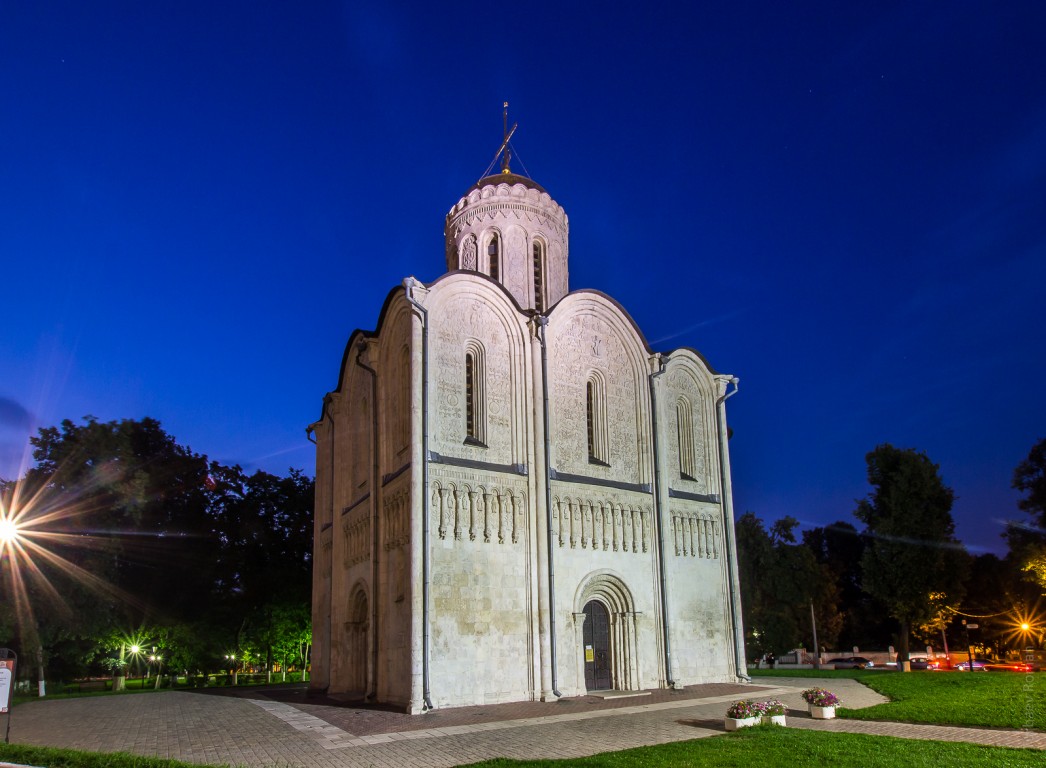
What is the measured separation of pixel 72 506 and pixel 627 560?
20304 mm

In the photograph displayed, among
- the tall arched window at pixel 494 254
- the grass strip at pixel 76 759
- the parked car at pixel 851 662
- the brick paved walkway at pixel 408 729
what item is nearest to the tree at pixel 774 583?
the parked car at pixel 851 662

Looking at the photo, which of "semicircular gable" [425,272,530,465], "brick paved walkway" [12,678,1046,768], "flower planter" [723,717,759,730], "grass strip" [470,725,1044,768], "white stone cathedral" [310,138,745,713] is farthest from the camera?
"semicircular gable" [425,272,530,465]

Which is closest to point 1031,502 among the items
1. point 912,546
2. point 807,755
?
point 912,546

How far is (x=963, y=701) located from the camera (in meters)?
15.5

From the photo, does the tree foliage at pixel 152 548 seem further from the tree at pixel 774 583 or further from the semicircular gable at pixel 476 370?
the tree at pixel 774 583

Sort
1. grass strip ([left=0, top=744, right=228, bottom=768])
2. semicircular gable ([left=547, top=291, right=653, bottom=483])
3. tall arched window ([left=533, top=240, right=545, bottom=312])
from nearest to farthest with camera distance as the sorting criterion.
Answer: grass strip ([left=0, top=744, right=228, bottom=768])
semicircular gable ([left=547, top=291, right=653, bottom=483])
tall arched window ([left=533, top=240, right=545, bottom=312])

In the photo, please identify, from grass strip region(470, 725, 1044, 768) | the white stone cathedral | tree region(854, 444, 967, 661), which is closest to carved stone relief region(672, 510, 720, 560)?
the white stone cathedral

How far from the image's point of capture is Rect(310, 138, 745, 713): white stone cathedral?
18469 millimetres

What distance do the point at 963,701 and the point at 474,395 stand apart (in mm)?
12397

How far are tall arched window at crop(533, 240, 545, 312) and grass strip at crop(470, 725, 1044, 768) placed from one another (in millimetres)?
15940

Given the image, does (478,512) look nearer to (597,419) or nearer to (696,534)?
(597,419)

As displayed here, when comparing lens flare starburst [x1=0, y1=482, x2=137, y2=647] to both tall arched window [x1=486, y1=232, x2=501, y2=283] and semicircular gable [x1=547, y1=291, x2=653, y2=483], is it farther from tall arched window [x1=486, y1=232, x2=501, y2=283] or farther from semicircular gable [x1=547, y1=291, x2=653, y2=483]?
semicircular gable [x1=547, y1=291, x2=653, y2=483]

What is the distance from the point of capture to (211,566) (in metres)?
33.8

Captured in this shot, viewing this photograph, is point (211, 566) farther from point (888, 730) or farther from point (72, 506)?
point (888, 730)
